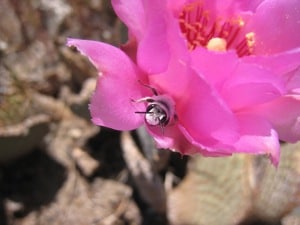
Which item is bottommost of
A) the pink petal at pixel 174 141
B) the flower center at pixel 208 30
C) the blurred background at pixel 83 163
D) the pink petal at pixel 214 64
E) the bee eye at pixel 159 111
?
the blurred background at pixel 83 163

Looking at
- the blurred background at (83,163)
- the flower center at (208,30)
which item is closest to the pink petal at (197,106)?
the flower center at (208,30)

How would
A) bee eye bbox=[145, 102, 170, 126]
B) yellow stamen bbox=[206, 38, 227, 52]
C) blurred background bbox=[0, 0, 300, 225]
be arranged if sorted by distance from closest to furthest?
bee eye bbox=[145, 102, 170, 126] < yellow stamen bbox=[206, 38, 227, 52] < blurred background bbox=[0, 0, 300, 225]

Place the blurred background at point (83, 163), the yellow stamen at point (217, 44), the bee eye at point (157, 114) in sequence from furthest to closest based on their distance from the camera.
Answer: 1. the blurred background at point (83, 163)
2. the yellow stamen at point (217, 44)
3. the bee eye at point (157, 114)

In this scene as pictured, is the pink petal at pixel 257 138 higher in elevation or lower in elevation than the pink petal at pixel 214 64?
lower

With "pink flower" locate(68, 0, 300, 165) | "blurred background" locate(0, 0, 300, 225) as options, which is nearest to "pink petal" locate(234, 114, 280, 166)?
"pink flower" locate(68, 0, 300, 165)

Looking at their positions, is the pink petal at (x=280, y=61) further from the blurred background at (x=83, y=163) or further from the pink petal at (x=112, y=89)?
the blurred background at (x=83, y=163)

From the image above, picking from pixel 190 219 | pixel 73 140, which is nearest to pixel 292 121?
pixel 190 219

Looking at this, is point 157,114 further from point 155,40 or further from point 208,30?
point 208,30

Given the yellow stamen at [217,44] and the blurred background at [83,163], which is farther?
the blurred background at [83,163]

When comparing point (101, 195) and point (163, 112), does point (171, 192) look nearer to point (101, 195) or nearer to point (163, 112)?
point (101, 195)

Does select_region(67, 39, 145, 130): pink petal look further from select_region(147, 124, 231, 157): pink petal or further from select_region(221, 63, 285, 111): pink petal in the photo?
select_region(221, 63, 285, 111): pink petal
